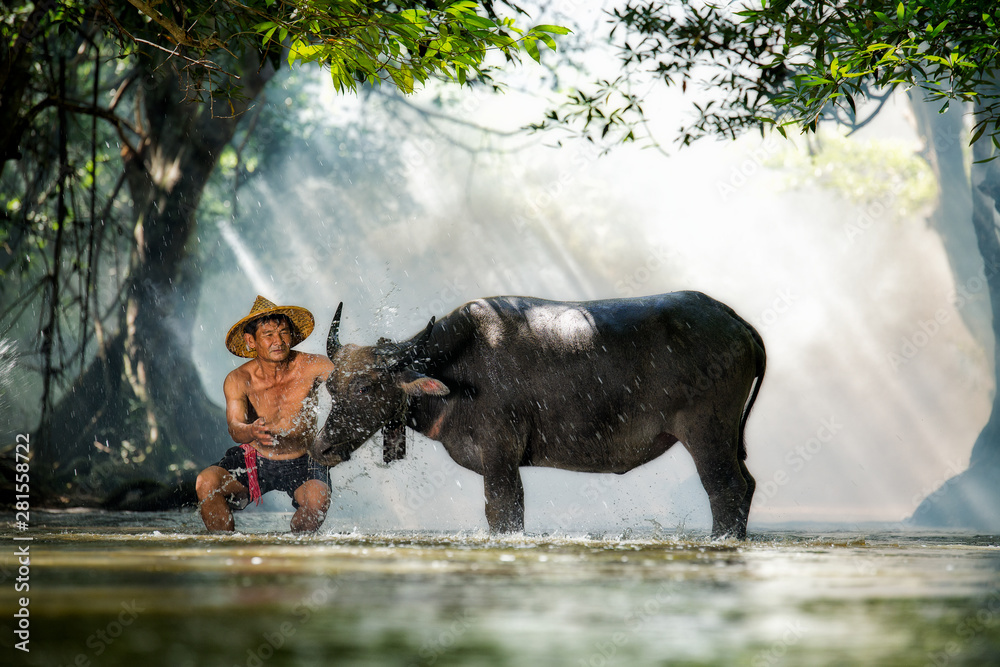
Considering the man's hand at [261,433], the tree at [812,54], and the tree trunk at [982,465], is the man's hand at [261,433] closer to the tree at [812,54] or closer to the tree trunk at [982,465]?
the tree at [812,54]

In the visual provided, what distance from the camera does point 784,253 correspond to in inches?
1065

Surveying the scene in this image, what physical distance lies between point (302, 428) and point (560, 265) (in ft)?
77.6

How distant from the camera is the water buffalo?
447 centimetres

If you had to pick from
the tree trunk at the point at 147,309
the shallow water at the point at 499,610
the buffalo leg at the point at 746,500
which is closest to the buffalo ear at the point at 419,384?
the buffalo leg at the point at 746,500

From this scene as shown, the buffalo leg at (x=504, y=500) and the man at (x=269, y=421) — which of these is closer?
the buffalo leg at (x=504, y=500)

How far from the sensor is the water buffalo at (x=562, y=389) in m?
4.47

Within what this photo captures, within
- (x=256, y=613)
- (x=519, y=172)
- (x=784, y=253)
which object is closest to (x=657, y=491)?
(x=784, y=253)

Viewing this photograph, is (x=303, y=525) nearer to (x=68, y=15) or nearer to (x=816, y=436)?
(x=68, y=15)

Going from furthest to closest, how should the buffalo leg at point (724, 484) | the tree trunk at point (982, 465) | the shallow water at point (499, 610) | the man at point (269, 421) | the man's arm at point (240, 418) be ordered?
the tree trunk at point (982, 465), the man at point (269, 421), the man's arm at point (240, 418), the buffalo leg at point (724, 484), the shallow water at point (499, 610)

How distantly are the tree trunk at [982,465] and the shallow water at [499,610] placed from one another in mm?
12136

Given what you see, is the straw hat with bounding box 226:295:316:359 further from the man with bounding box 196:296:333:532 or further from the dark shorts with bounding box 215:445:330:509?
the dark shorts with bounding box 215:445:330:509

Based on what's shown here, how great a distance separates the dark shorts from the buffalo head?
0.38 meters

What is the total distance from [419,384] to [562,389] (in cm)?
77

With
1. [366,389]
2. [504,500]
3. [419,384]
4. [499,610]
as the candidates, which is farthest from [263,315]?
[499,610]
